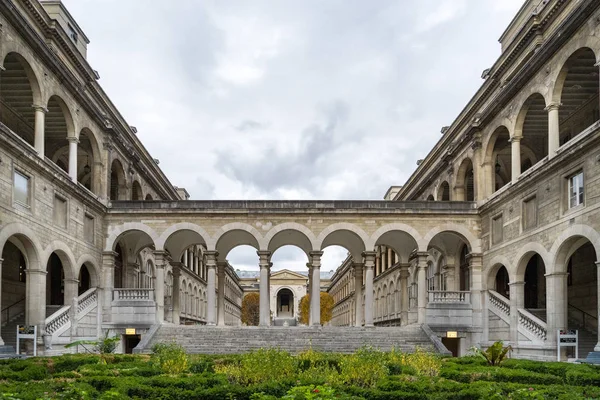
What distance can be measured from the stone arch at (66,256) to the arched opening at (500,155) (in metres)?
22.4

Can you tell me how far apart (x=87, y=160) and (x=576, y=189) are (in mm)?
29163

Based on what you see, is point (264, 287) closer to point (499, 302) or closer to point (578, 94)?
point (499, 302)

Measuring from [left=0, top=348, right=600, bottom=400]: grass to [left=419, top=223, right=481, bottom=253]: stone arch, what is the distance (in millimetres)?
15505

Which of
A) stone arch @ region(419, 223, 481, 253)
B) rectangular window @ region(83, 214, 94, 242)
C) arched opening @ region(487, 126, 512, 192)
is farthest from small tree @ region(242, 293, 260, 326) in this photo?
rectangular window @ region(83, 214, 94, 242)

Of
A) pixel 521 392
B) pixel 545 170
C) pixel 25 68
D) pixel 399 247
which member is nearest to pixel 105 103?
pixel 25 68

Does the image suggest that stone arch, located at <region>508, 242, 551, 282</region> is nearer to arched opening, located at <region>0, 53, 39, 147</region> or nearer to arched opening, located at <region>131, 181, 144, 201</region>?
arched opening, located at <region>0, 53, 39, 147</region>

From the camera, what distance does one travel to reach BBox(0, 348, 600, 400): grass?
1221 cm

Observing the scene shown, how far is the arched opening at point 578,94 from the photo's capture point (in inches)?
1019

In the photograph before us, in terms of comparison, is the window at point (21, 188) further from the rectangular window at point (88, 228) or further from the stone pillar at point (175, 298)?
the stone pillar at point (175, 298)

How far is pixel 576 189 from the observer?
24.7 meters

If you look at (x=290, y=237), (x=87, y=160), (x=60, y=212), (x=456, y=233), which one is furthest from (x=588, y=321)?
(x=87, y=160)

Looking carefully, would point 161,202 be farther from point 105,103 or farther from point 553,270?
point 553,270

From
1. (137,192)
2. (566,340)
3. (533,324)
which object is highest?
(137,192)

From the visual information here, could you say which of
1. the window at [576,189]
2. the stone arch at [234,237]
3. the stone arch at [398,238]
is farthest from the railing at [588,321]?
the stone arch at [234,237]
